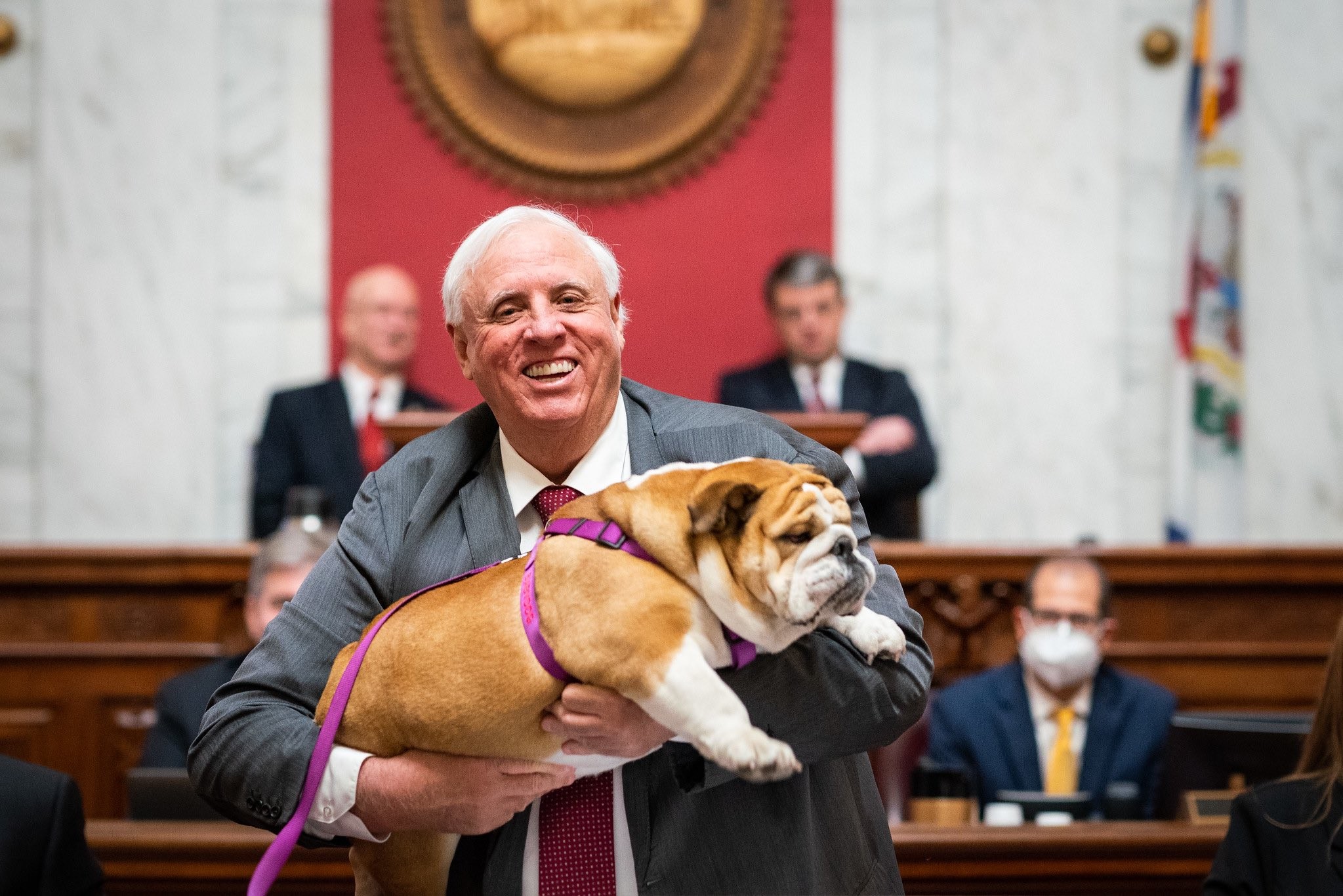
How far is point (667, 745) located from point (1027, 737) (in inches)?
98.8

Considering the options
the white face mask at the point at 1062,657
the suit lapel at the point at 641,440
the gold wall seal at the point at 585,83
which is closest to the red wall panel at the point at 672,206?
the gold wall seal at the point at 585,83

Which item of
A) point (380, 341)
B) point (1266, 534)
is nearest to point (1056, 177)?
point (1266, 534)

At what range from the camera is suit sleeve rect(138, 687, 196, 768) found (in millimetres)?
4027

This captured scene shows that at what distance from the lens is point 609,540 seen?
187 centimetres

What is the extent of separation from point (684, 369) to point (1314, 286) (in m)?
2.86

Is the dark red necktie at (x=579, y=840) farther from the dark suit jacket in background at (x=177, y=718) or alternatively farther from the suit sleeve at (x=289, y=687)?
the dark suit jacket in background at (x=177, y=718)

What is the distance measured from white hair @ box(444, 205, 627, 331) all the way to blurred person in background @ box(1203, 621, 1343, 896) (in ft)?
4.99

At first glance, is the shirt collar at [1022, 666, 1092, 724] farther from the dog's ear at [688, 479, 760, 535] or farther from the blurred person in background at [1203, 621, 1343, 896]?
the dog's ear at [688, 479, 760, 535]

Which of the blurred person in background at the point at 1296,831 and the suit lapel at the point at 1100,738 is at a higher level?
the blurred person in background at the point at 1296,831

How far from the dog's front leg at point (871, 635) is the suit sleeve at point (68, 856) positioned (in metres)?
1.43

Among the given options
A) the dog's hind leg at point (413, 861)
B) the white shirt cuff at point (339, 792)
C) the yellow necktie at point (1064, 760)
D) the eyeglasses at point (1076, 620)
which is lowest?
the yellow necktie at point (1064, 760)

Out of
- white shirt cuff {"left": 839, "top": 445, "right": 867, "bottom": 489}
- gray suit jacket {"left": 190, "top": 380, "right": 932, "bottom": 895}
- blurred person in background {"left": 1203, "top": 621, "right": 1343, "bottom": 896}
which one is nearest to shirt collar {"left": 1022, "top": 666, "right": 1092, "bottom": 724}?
white shirt cuff {"left": 839, "top": 445, "right": 867, "bottom": 489}

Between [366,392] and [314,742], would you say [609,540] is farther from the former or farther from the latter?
[366,392]

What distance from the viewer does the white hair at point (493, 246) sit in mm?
2201
